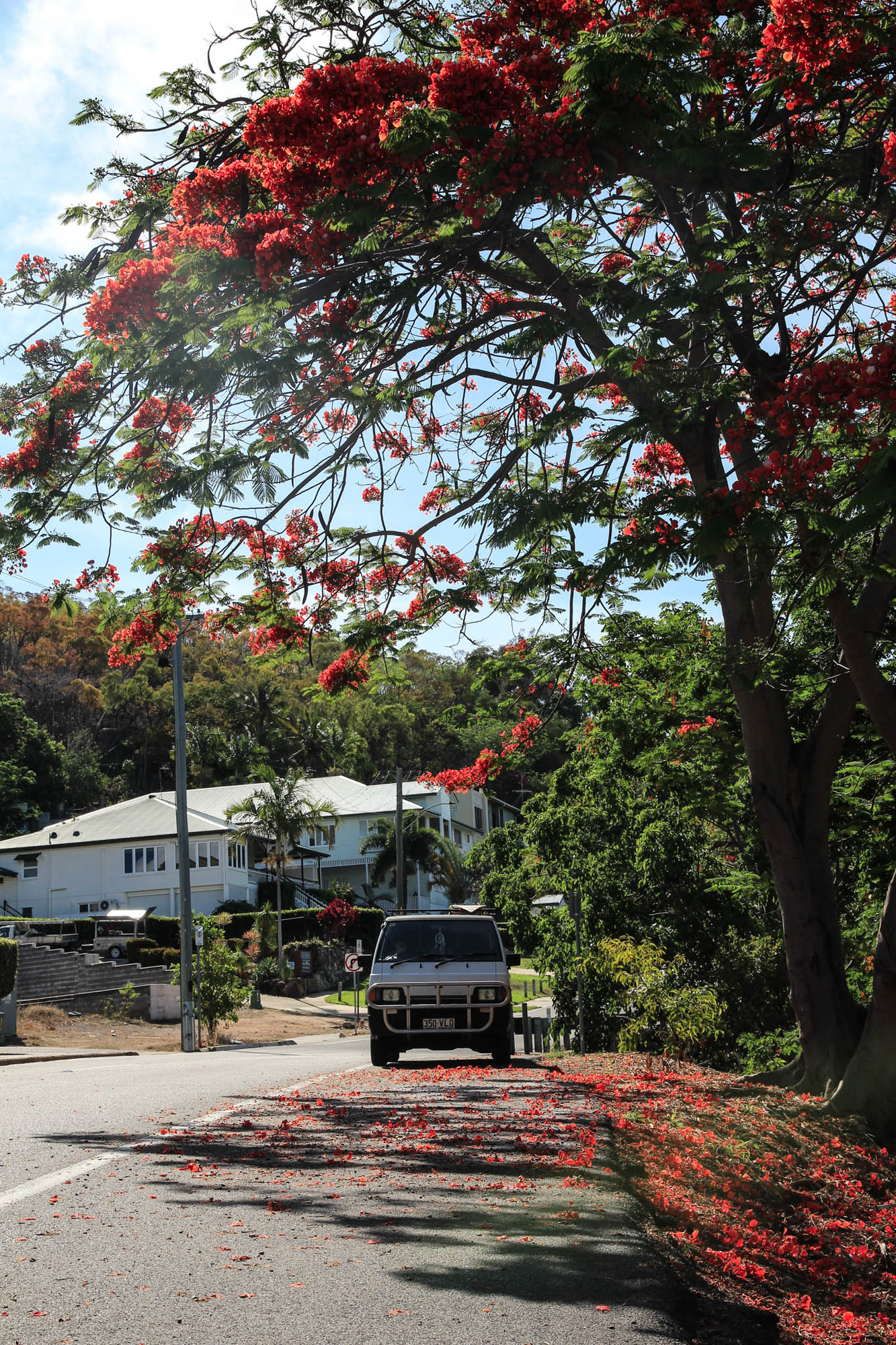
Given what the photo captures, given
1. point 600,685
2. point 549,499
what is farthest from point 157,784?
point 549,499

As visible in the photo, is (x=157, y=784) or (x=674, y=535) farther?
(x=157, y=784)

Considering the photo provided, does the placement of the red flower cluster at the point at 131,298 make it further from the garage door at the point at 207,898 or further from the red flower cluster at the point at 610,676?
the garage door at the point at 207,898

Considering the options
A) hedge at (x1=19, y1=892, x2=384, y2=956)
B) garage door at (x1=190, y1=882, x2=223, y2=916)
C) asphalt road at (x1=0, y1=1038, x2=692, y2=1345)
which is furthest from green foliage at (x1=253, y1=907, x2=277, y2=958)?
asphalt road at (x1=0, y1=1038, x2=692, y2=1345)

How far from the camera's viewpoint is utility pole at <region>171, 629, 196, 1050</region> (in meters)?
22.4

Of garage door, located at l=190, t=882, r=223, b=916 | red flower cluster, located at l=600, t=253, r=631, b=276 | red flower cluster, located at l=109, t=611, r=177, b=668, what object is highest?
red flower cluster, located at l=600, t=253, r=631, b=276

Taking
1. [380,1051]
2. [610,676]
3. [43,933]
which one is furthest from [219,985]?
[43,933]

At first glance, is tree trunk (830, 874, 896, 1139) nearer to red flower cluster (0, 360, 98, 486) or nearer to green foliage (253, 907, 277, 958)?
red flower cluster (0, 360, 98, 486)

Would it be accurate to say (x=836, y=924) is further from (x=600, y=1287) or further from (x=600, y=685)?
(x=600, y=1287)

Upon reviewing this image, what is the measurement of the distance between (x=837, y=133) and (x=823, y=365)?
3642 mm

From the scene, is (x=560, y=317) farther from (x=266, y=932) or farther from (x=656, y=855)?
(x=266, y=932)

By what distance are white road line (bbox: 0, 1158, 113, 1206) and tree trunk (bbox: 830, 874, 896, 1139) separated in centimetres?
573

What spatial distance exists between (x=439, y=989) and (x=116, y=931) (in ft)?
116

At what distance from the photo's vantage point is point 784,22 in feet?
23.1

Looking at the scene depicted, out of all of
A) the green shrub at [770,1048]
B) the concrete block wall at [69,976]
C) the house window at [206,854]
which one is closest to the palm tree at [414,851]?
the house window at [206,854]
